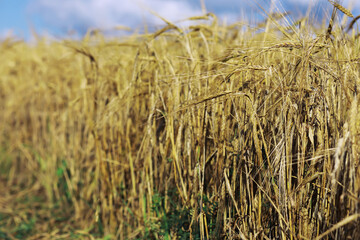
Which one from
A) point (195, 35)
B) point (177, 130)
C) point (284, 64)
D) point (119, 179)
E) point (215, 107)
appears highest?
point (195, 35)

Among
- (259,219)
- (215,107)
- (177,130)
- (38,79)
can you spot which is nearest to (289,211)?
(259,219)

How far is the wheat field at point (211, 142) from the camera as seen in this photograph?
1.18m

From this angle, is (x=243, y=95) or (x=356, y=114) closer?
(x=356, y=114)

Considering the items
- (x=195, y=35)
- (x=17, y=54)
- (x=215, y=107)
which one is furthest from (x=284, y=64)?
(x=17, y=54)

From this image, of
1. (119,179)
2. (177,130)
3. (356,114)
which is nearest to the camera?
(356,114)

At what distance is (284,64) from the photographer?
4.40 feet

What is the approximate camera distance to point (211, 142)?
1.52 metres

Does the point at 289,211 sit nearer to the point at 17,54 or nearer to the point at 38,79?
the point at 38,79

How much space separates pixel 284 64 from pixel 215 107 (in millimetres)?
333

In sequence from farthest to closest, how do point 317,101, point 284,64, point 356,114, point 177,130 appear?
1. point 177,130
2. point 284,64
3. point 317,101
4. point 356,114

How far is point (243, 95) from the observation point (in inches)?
49.7

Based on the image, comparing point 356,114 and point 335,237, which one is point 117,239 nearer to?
point 335,237

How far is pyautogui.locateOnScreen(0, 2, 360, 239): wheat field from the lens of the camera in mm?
1177

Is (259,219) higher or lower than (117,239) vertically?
higher
